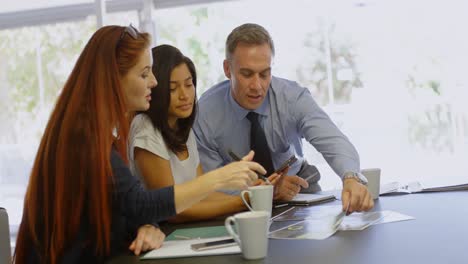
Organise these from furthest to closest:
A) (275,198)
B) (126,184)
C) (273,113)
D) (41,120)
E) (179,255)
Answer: (41,120) → (273,113) → (275,198) → (126,184) → (179,255)

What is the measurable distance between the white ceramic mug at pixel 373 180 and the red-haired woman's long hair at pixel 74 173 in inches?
36.4

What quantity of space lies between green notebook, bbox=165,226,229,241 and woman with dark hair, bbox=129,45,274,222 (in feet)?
0.51

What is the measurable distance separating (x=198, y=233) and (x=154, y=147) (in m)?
0.36

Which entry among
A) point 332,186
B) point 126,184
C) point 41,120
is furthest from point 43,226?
point 41,120

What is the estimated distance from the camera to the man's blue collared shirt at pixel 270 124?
261 cm

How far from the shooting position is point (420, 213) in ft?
6.14

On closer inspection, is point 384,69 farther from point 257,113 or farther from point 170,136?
point 170,136

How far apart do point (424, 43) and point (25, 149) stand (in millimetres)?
3180

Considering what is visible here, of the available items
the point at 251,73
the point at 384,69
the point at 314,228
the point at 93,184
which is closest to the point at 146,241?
the point at 93,184

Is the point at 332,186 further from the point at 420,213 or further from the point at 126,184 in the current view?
the point at 126,184

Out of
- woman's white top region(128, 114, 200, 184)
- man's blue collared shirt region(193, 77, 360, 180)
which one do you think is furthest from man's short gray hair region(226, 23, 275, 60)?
woman's white top region(128, 114, 200, 184)

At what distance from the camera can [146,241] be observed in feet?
5.40

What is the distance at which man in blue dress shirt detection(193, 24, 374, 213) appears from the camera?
2621mm

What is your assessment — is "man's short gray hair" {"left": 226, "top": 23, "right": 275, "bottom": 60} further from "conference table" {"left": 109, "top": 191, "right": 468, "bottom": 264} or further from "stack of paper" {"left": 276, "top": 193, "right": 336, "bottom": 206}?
"conference table" {"left": 109, "top": 191, "right": 468, "bottom": 264}
